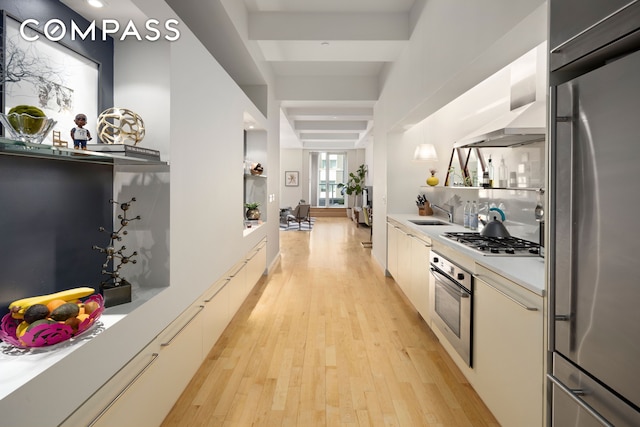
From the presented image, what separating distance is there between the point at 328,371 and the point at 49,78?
233 centimetres

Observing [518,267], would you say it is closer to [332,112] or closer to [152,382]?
[152,382]

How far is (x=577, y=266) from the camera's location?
4.54ft

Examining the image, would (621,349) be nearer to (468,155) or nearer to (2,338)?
(2,338)

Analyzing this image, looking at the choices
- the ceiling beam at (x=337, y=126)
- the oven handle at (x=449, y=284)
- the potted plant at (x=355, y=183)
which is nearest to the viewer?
the oven handle at (x=449, y=284)

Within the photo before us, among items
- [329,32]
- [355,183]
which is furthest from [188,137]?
[355,183]

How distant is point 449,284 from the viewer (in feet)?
8.72

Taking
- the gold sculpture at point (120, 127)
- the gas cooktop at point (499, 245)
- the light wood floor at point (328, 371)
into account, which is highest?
the gold sculpture at point (120, 127)

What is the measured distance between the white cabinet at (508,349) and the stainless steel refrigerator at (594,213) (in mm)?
98

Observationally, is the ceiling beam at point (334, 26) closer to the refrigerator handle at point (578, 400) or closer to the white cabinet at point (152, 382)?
the white cabinet at point (152, 382)

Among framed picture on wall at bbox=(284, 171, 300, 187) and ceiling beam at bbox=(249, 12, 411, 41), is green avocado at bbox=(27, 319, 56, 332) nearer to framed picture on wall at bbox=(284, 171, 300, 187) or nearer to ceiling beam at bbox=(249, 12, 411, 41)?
ceiling beam at bbox=(249, 12, 411, 41)

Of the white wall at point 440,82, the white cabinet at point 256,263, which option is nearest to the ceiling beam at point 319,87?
the white wall at point 440,82

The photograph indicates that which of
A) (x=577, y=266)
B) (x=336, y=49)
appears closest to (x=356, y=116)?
(x=336, y=49)

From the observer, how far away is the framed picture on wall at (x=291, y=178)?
15.7 meters

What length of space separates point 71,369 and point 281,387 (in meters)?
1.43
